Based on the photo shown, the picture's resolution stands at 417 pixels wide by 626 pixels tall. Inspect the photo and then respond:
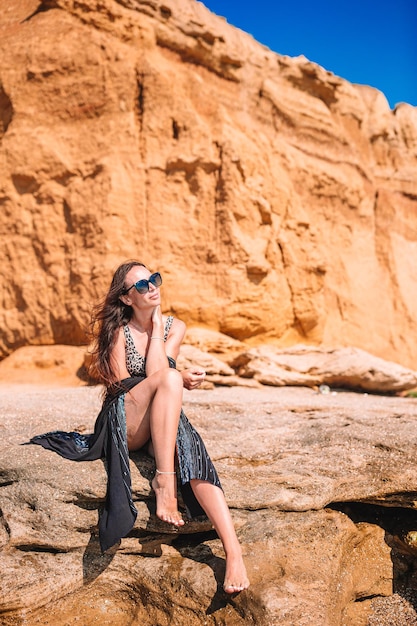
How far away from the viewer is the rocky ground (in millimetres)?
2736

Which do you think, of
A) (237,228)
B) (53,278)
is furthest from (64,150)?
(237,228)

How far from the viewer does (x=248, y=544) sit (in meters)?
2.96

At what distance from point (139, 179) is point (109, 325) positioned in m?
5.52

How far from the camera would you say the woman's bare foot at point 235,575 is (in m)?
2.60

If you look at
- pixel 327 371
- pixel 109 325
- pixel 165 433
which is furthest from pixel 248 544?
Answer: pixel 327 371

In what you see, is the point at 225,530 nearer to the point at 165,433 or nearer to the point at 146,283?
the point at 165,433

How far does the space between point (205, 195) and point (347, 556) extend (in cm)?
650

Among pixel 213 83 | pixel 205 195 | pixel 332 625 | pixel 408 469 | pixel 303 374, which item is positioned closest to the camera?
pixel 332 625

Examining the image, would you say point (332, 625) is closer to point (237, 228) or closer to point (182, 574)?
point (182, 574)

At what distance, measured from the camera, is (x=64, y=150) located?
8.30 meters

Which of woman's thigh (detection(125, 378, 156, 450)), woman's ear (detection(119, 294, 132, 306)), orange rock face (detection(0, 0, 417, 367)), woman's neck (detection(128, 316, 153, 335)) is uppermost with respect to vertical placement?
orange rock face (detection(0, 0, 417, 367))

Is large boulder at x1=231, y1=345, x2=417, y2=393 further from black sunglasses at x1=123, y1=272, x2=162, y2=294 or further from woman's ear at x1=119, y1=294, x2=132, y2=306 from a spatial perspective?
black sunglasses at x1=123, y1=272, x2=162, y2=294

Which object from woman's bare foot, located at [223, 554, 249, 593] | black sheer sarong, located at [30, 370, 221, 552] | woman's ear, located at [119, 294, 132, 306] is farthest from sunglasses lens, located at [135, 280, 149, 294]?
woman's bare foot, located at [223, 554, 249, 593]

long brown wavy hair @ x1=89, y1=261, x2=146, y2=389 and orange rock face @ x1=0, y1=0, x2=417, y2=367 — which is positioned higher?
orange rock face @ x1=0, y1=0, x2=417, y2=367
